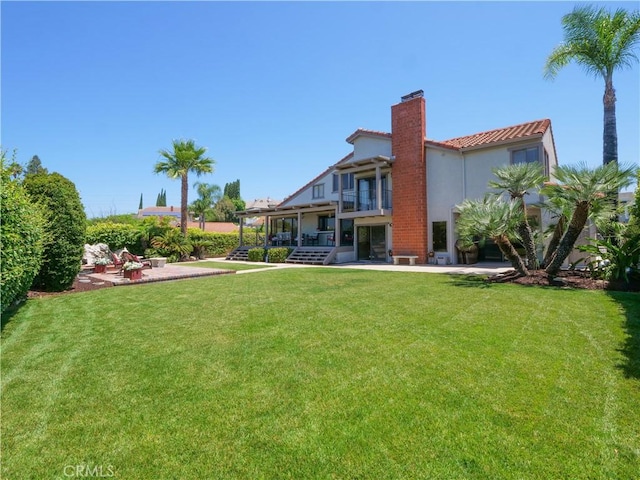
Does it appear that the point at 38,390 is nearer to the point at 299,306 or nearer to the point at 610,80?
the point at 299,306

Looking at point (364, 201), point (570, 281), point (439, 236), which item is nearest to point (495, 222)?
point (570, 281)

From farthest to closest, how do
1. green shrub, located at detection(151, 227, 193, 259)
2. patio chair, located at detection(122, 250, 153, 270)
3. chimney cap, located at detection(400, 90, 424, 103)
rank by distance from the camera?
green shrub, located at detection(151, 227, 193, 259), chimney cap, located at detection(400, 90, 424, 103), patio chair, located at detection(122, 250, 153, 270)

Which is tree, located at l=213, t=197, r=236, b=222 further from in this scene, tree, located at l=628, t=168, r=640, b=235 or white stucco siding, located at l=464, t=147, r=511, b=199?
tree, located at l=628, t=168, r=640, b=235

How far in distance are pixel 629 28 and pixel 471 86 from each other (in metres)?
5.75

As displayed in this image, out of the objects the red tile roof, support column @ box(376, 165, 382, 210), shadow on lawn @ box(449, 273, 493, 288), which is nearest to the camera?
shadow on lawn @ box(449, 273, 493, 288)

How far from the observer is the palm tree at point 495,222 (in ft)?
33.8

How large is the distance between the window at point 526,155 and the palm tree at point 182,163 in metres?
21.7

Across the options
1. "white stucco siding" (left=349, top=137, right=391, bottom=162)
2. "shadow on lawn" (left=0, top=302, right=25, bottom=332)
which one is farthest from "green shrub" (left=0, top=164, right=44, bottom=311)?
"white stucco siding" (left=349, top=137, right=391, bottom=162)

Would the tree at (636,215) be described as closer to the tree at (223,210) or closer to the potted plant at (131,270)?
the potted plant at (131,270)

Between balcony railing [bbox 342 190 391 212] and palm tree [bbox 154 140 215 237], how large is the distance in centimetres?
1254

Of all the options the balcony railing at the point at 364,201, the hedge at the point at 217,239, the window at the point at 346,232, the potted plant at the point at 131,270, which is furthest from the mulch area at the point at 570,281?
the hedge at the point at 217,239

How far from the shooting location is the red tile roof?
1528 cm

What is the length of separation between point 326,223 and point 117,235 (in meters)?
15.6

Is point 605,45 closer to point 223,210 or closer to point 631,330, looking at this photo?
point 631,330
